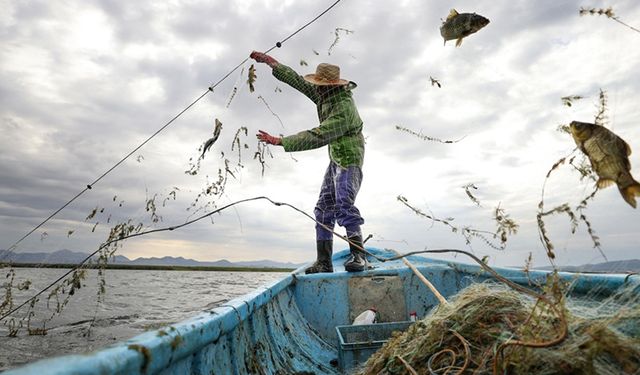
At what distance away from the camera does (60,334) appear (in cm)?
684

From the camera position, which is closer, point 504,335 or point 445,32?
point 504,335

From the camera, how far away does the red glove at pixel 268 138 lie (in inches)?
172

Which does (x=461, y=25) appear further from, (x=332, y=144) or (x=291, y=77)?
(x=291, y=77)

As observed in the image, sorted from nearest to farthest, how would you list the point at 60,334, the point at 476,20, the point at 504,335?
1. the point at 504,335
2. the point at 476,20
3. the point at 60,334

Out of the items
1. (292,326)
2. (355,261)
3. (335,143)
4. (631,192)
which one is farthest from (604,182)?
(335,143)

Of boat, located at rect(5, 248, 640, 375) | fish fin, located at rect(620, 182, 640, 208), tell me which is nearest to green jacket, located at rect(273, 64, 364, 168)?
boat, located at rect(5, 248, 640, 375)

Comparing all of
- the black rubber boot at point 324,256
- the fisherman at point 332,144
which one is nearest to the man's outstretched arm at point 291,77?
the fisherman at point 332,144

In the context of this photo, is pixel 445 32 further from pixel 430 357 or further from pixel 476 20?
pixel 430 357

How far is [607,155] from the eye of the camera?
1812 millimetres

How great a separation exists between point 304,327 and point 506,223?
2405 millimetres

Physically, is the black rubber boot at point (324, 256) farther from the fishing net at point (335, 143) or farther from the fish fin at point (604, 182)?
the fish fin at point (604, 182)

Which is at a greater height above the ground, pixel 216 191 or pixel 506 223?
pixel 216 191

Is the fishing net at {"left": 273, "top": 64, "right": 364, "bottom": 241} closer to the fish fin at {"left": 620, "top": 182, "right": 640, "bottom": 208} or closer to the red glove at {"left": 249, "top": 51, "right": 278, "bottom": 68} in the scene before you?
the red glove at {"left": 249, "top": 51, "right": 278, "bottom": 68}

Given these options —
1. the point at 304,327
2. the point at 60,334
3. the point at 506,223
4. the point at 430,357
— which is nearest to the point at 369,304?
the point at 304,327
